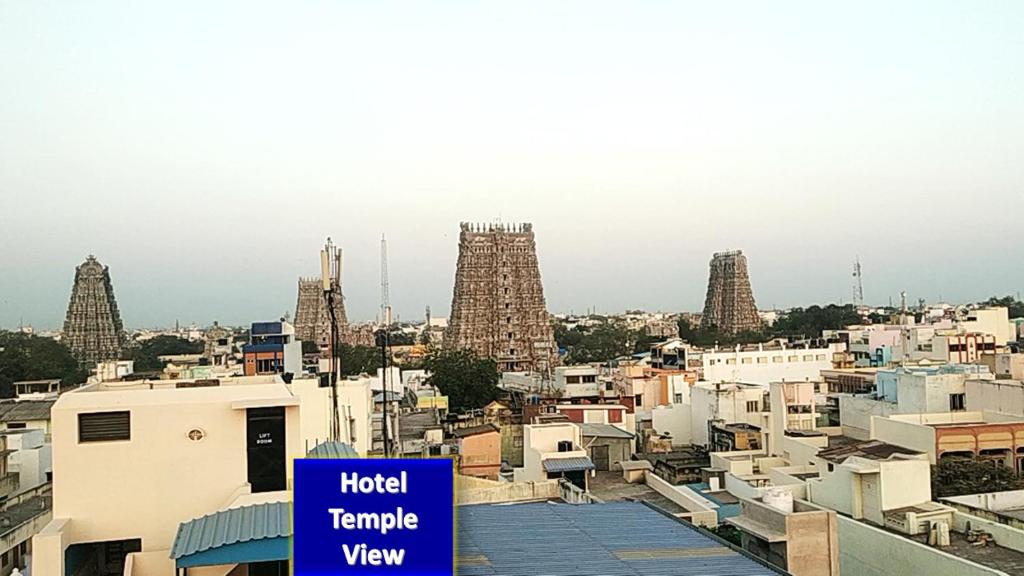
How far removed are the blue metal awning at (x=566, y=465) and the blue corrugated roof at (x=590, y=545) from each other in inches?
153

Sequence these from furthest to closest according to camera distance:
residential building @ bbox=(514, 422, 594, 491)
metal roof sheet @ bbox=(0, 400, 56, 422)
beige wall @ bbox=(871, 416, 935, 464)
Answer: metal roof sheet @ bbox=(0, 400, 56, 422), beige wall @ bbox=(871, 416, 935, 464), residential building @ bbox=(514, 422, 594, 491)

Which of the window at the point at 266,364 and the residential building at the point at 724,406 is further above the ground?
the window at the point at 266,364

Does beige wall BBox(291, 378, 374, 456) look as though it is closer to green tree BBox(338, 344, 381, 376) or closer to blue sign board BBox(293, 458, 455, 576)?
blue sign board BBox(293, 458, 455, 576)

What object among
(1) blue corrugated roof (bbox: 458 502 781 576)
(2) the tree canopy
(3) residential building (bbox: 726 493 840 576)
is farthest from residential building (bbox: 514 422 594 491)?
(2) the tree canopy

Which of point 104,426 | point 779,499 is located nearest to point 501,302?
point 779,499

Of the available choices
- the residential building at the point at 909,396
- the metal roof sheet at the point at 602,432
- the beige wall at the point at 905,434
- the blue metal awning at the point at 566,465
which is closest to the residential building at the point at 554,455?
the blue metal awning at the point at 566,465

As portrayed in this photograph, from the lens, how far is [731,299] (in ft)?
229

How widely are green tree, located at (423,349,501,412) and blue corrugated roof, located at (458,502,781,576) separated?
2256 cm

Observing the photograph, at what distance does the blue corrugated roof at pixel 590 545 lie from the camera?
6.09 metres

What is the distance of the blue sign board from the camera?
2.82m

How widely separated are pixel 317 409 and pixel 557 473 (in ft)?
12.1

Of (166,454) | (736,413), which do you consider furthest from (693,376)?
(166,454)

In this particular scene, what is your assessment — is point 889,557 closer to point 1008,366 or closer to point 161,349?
point 1008,366

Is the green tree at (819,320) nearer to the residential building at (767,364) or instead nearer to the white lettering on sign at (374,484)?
the residential building at (767,364)
